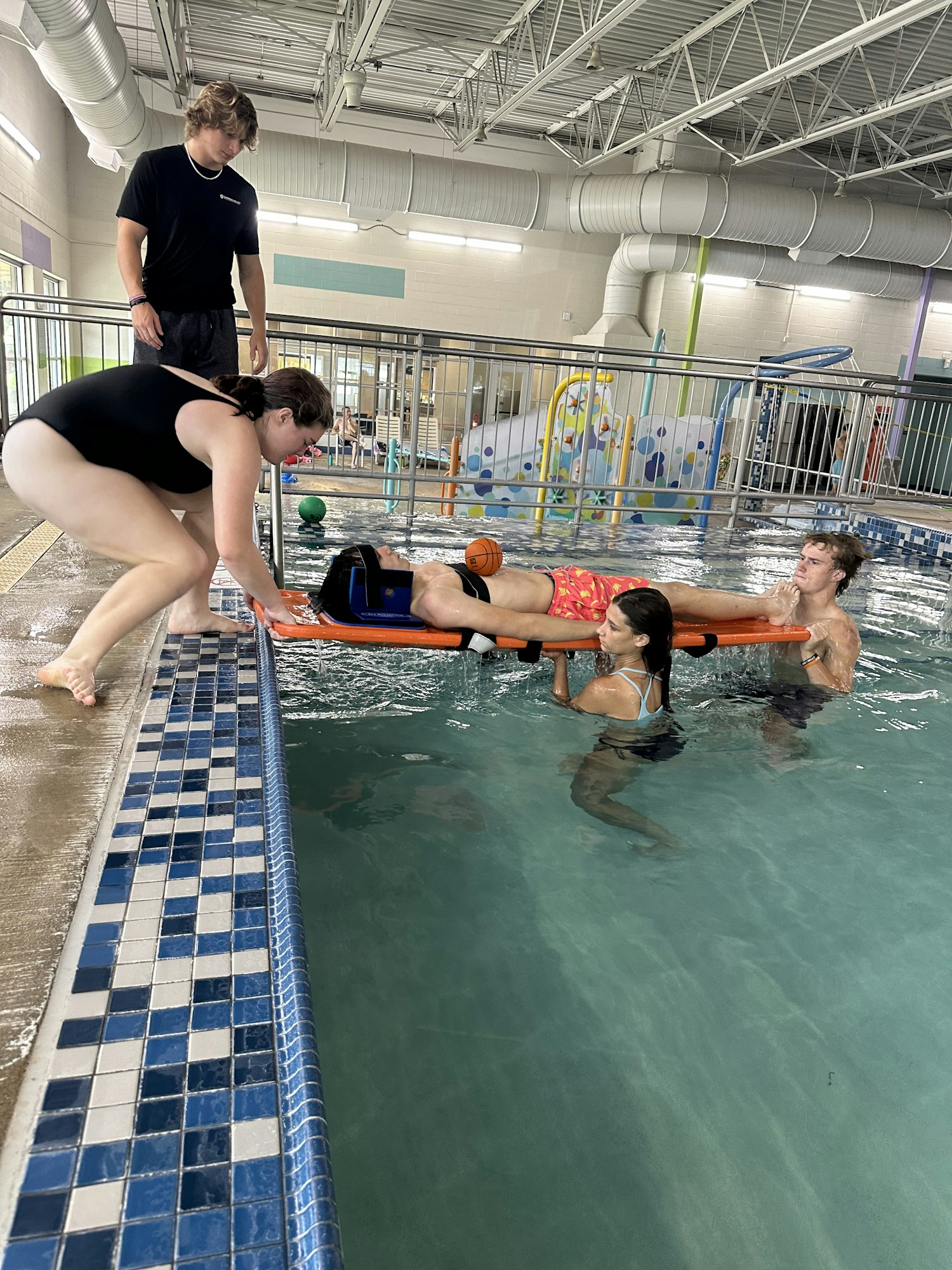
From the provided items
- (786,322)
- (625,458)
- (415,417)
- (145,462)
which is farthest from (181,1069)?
(786,322)

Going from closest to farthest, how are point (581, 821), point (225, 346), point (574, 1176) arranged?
point (574, 1176)
point (581, 821)
point (225, 346)

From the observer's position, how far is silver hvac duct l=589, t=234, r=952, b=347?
12.9 metres

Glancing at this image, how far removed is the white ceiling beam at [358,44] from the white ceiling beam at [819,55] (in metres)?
3.43

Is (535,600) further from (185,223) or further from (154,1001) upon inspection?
(154,1001)

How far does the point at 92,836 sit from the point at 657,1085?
4.13 feet

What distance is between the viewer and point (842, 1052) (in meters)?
1.87

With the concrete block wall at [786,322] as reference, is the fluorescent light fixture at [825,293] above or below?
above

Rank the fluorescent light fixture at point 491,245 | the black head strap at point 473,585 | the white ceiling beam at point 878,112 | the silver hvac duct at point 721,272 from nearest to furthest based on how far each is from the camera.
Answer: the black head strap at point 473,585 → the white ceiling beam at point 878,112 → the silver hvac duct at point 721,272 → the fluorescent light fixture at point 491,245

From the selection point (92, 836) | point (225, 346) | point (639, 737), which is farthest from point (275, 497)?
point (92, 836)

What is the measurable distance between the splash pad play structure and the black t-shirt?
14.1 feet

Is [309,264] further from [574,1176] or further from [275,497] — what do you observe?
[574,1176]

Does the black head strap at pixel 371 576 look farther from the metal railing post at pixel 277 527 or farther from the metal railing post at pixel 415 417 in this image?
the metal railing post at pixel 415 417

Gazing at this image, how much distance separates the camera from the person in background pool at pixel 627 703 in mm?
2879

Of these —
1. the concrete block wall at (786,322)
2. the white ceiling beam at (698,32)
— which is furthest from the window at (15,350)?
the concrete block wall at (786,322)
